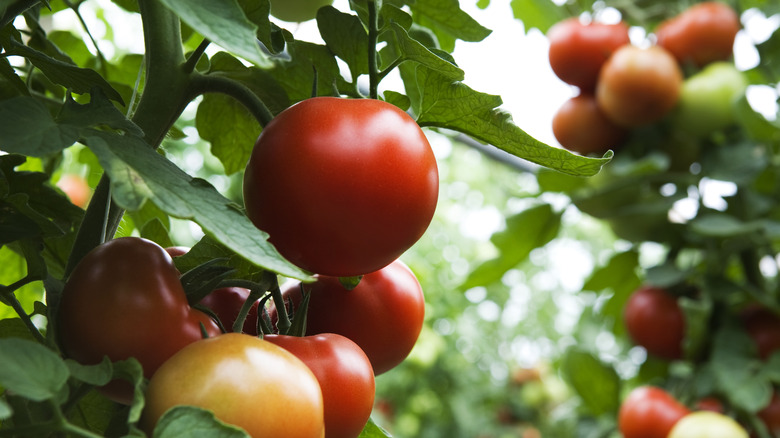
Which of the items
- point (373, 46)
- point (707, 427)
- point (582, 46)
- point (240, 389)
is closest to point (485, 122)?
point (373, 46)

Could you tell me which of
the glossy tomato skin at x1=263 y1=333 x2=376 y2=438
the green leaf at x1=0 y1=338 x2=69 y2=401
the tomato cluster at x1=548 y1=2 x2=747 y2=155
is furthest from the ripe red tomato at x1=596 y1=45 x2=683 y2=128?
the green leaf at x1=0 y1=338 x2=69 y2=401

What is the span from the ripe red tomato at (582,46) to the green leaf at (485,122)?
2.37 feet

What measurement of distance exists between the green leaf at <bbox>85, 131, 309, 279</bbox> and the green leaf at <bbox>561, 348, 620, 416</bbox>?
3.00ft

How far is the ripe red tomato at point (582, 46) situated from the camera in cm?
104

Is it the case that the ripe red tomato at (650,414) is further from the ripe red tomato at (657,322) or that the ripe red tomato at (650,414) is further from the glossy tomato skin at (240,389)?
the glossy tomato skin at (240,389)

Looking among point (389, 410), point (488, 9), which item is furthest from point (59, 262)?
point (389, 410)

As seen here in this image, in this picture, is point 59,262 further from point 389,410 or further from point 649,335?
point 389,410

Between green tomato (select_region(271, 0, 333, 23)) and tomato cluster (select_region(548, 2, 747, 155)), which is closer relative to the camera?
green tomato (select_region(271, 0, 333, 23))

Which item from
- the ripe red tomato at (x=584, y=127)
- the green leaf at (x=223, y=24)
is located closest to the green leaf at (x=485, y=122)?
the green leaf at (x=223, y=24)

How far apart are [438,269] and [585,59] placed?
1057 millimetres

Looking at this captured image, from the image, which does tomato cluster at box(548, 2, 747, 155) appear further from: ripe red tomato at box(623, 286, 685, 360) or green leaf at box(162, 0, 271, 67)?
green leaf at box(162, 0, 271, 67)

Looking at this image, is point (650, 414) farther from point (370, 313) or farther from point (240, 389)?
point (240, 389)

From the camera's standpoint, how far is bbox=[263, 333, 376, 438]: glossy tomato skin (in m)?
0.31

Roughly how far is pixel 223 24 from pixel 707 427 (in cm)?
77
